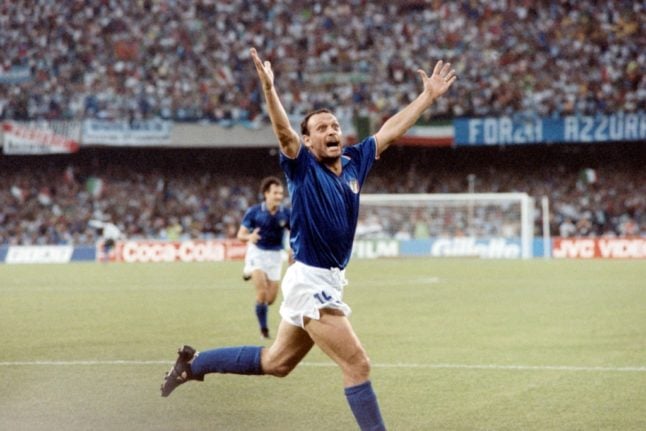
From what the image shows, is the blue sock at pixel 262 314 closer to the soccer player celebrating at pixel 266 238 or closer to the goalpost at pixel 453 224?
the soccer player celebrating at pixel 266 238

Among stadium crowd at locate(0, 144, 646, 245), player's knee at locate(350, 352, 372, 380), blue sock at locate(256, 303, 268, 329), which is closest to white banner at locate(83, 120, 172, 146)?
stadium crowd at locate(0, 144, 646, 245)

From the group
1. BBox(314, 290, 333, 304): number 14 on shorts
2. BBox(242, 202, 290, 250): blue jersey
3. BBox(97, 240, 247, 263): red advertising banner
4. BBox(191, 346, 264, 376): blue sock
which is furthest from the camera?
BBox(97, 240, 247, 263): red advertising banner

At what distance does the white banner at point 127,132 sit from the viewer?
48219mm

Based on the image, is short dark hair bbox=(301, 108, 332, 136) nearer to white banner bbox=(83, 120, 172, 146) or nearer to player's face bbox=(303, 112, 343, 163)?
player's face bbox=(303, 112, 343, 163)

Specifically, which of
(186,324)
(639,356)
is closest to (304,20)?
(186,324)

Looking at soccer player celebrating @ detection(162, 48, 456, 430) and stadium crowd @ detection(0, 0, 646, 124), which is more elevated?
stadium crowd @ detection(0, 0, 646, 124)

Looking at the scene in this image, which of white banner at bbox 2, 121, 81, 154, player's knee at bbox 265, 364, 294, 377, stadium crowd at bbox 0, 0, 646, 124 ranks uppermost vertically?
stadium crowd at bbox 0, 0, 646, 124

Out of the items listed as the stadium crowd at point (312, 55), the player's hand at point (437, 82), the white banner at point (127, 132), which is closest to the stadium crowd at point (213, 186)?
the white banner at point (127, 132)

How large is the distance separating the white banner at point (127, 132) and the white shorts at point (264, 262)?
110ft

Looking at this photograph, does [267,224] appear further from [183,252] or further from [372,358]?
[183,252]

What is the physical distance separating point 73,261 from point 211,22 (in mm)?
13620

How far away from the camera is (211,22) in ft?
166

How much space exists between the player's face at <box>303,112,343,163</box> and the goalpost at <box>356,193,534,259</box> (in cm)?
3519

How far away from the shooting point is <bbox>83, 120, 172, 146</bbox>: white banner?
158 feet
